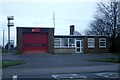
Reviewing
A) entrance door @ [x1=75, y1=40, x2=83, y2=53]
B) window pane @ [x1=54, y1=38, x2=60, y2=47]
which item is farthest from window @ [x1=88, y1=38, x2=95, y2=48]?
window pane @ [x1=54, y1=38, x2=60, y2=47]

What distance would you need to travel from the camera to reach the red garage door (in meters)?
50.6

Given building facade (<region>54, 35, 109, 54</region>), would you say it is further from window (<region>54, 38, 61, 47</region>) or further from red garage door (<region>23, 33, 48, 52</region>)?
red garage door (<region>23, 33, 48, 52</region>)

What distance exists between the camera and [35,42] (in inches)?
2005

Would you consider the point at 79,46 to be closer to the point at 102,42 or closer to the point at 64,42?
the point at 64,42

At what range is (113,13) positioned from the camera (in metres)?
55.3

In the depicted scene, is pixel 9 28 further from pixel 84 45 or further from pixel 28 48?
pixel 84 45

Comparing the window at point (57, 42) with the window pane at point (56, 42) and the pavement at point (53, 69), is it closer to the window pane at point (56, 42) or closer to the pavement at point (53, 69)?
the window pane at point (56, 42)

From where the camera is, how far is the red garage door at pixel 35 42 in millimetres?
50625

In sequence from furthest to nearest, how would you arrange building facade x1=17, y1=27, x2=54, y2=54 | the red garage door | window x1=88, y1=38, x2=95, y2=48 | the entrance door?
window x1=88, y1=38, x2=95, y2=48, the entrance door, the red garage door, building facade x1=17, y1=27, x2=54, y2=54

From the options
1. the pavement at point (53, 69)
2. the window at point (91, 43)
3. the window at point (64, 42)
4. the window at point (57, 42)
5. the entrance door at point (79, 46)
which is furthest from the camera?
the window at point (91, 43)

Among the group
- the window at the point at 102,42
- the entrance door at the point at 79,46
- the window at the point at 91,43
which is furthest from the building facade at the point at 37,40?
the window at the point at 102,42

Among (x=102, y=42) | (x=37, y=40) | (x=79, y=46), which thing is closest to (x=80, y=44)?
(x=79, y=46)

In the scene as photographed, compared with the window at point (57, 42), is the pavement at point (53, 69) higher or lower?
lower

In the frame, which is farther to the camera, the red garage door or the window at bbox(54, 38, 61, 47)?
the window at bbox(54, 38, 61, 47)
